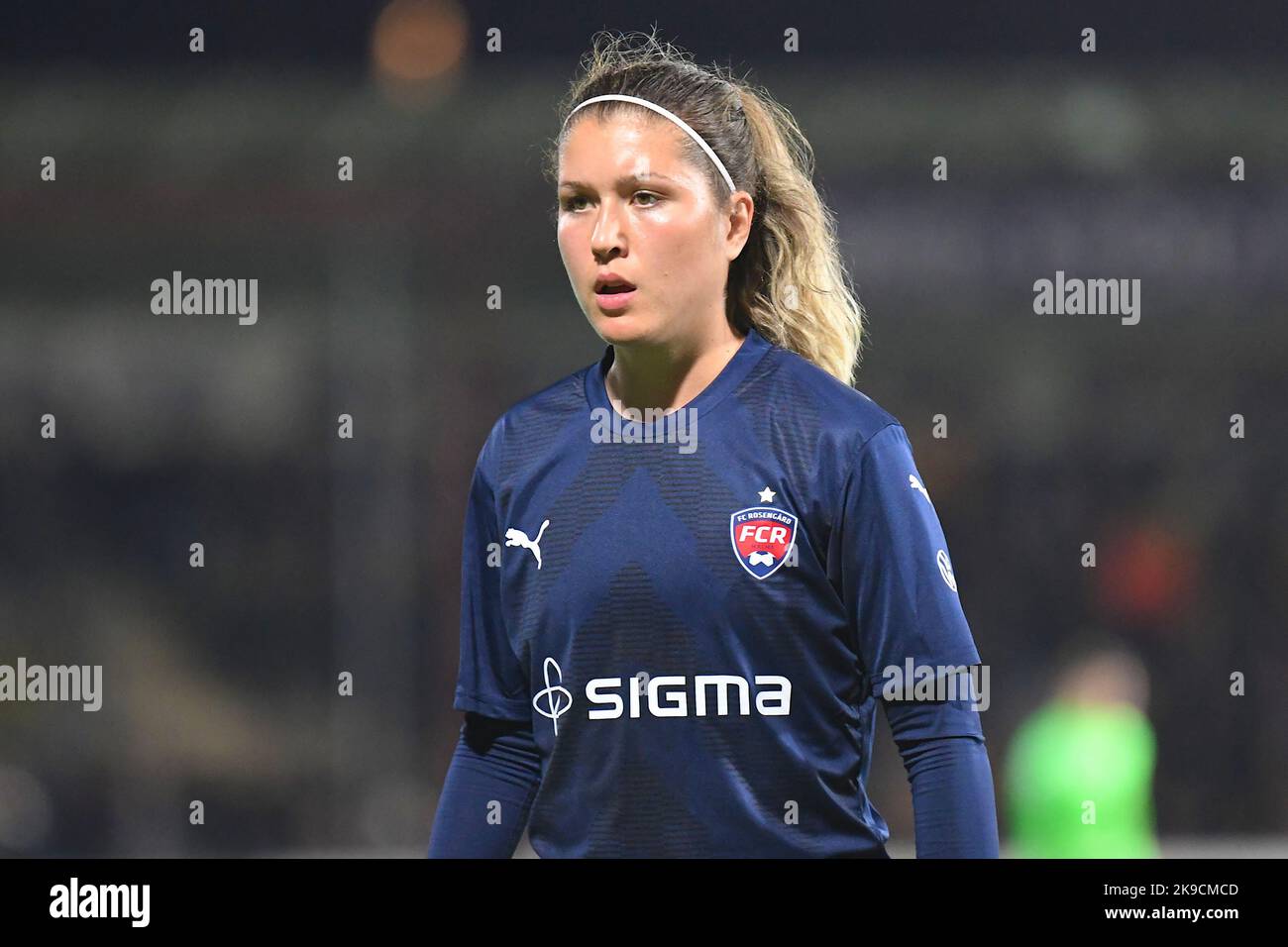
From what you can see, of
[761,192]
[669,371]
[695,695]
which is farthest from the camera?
[761,192]

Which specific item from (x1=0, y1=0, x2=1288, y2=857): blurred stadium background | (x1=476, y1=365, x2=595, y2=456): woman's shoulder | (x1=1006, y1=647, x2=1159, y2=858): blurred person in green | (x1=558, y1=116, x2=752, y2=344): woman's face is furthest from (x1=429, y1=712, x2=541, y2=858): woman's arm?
(x1=0, y1=0, x2=1288, y2=857): blurred stadium background

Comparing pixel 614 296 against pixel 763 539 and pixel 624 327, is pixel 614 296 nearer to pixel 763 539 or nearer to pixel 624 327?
pixel 624 327

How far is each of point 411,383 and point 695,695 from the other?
573 centimetres

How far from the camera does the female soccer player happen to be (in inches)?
112

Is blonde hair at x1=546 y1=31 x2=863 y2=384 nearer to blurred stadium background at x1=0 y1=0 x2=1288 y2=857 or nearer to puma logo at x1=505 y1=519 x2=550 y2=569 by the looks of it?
puma logo at x1=505 y1=519 x2=550 y2=569

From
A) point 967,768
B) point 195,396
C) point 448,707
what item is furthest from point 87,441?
point 967,768

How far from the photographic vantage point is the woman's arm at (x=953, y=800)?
2740 mm

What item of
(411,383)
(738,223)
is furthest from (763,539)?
(411,383)

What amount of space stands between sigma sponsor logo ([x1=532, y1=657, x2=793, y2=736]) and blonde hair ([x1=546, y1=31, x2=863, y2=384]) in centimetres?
71

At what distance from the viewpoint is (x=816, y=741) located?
9.43 ft

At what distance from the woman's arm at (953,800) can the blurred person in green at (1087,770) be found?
3.30 m

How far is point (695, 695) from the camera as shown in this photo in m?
2.86

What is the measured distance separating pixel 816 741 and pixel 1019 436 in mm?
5849

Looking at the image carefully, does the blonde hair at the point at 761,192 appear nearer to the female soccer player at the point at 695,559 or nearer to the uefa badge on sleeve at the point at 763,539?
the female soccer player at the point at 695,559
